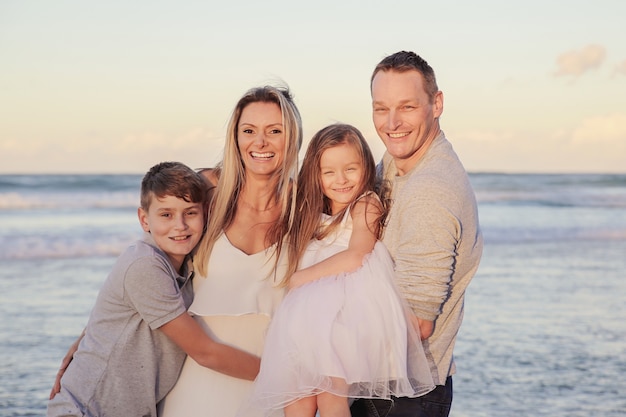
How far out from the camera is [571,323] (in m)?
8.14

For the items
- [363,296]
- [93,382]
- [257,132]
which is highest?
[257,132]

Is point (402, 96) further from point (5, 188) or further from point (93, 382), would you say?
point (5, 188)

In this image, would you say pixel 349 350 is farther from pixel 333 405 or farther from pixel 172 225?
pixel 172 225

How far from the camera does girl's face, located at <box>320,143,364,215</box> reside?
12.3 ft

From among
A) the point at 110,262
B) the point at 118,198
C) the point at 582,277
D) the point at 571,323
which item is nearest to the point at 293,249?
the point at 571,323

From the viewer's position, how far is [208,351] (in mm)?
3521

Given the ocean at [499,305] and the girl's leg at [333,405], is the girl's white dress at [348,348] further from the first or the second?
the ocean at [499,305]

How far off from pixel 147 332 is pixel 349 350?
98 cm

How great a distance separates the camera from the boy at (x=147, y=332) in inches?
133

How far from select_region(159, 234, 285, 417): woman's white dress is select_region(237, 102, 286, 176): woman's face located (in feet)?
1.37

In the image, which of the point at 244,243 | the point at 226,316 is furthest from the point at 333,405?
the point at 244,243

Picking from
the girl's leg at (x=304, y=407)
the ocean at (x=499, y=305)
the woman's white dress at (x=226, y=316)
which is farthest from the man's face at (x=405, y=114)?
the ocean at (x=499, y=305)

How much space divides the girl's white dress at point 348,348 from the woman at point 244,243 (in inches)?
21.6

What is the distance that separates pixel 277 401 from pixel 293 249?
33.5 inches
